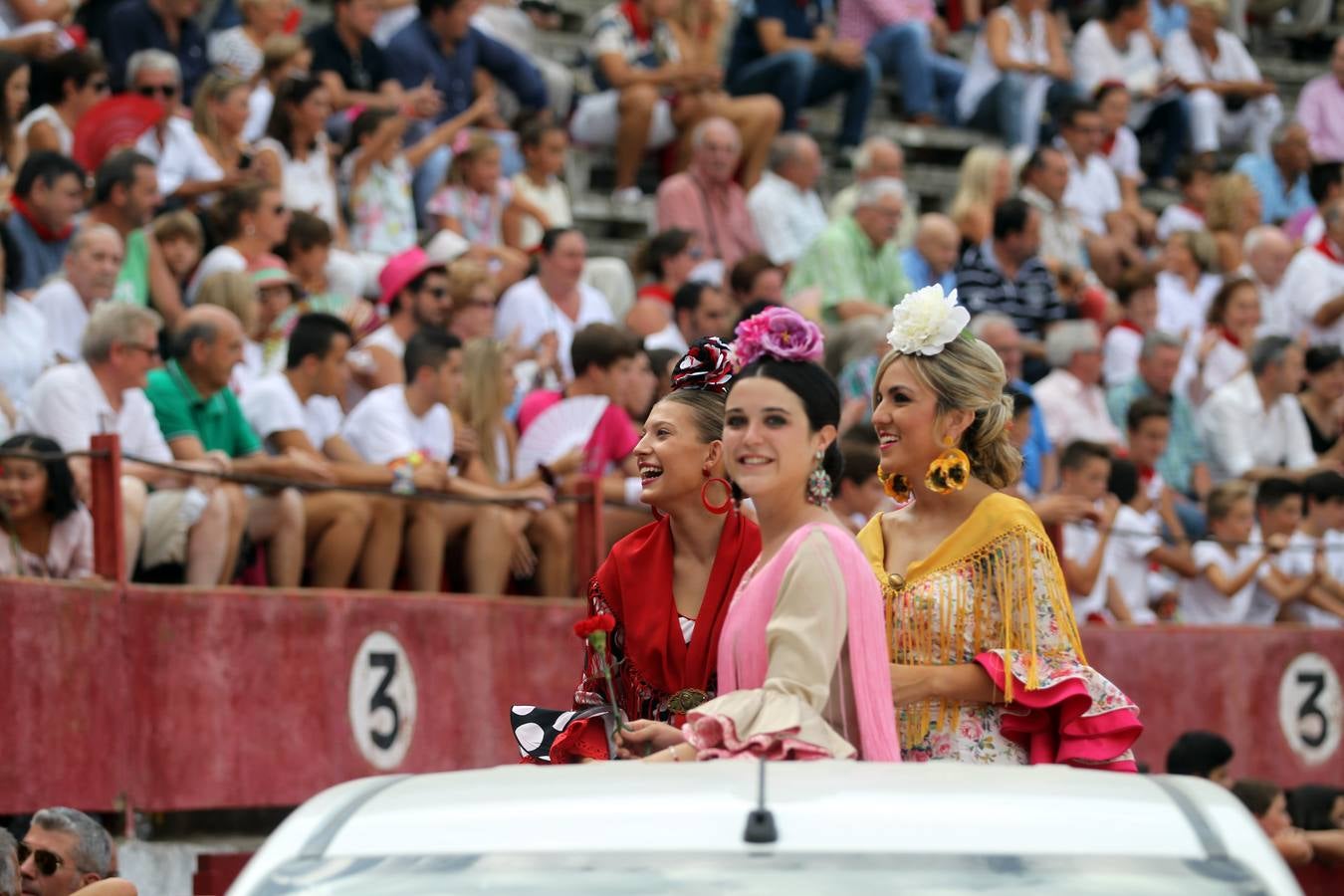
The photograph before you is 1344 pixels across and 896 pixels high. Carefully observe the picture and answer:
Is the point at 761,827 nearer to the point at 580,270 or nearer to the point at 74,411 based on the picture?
the point at 74,411

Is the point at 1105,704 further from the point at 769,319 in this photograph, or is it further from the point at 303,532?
the point at 303,532

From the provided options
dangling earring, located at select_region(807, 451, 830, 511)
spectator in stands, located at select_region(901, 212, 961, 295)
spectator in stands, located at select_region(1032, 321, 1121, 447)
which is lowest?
dangling earring, located at select_region(807, 451, 830, 511)

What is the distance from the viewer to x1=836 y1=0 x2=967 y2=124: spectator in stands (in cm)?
1842

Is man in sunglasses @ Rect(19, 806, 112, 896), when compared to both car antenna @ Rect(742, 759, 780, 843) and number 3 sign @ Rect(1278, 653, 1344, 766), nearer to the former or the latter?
car antenna @ Rect(742, 759, 780, 843)

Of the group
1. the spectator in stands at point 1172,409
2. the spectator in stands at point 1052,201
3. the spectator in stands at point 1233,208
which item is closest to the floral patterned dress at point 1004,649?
the spectator in stands at point 1172,409

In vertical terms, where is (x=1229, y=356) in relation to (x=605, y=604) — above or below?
above

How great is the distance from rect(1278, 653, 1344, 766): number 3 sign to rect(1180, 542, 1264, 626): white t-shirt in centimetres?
43

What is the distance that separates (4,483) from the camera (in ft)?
28.8

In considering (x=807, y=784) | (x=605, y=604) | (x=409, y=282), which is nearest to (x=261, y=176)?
(x=409, y=282)

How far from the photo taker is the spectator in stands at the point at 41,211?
11.1 m

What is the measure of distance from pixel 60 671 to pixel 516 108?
7682 mm

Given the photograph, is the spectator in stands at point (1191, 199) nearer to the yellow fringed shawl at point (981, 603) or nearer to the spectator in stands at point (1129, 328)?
the spectator in stands at point (1129, 328)

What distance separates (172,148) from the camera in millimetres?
12852

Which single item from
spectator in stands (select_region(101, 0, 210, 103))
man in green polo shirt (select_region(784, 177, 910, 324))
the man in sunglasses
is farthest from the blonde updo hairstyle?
spectator in stands (select_region(101, 0, 210, 103))
